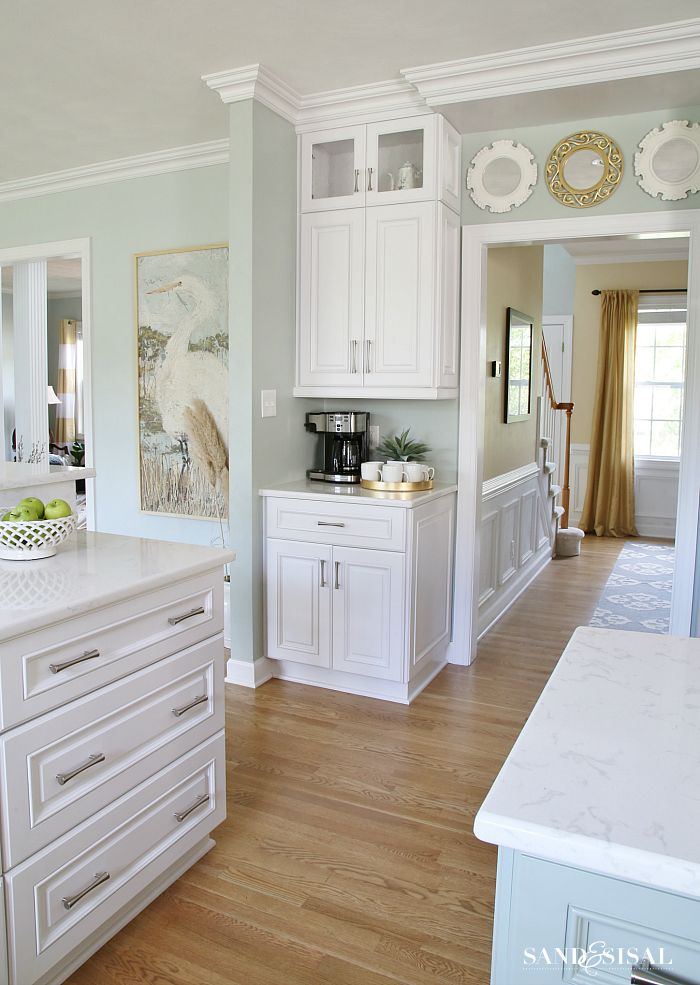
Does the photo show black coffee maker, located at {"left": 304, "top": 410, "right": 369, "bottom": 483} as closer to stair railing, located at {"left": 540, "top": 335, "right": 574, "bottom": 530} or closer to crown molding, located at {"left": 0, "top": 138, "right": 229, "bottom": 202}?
crown molding, located at {"left": 0, "top": 138, "right": 229, "bottom": 202}

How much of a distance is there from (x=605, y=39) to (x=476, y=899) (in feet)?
10.1

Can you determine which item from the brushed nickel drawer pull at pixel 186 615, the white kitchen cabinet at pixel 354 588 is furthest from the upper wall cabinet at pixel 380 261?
the brushed nickel drawer pull at pixel 186 615

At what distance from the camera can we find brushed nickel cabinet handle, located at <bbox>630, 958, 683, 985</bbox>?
0.84 metres

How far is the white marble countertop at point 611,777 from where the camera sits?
2.81 feet

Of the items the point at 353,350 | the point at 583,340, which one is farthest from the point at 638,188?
A: the point at 583,340

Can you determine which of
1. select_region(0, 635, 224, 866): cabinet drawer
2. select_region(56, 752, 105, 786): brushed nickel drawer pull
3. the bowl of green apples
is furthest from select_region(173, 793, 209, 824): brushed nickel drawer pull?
the bowl of green apples

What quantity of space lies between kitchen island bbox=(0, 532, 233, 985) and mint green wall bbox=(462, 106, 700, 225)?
241 centimetres

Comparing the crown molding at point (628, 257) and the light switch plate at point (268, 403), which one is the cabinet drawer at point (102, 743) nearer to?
the light switch plate at point (268, 403)

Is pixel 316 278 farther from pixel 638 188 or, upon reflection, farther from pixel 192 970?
pixel 192 970

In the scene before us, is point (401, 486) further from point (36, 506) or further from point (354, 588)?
point (36, 506)

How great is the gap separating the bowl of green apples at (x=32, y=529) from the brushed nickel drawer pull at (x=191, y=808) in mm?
816

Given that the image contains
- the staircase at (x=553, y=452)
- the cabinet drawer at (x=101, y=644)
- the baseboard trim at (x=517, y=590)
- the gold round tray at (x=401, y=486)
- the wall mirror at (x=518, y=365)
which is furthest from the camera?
the staircase at (x=553, y=452)

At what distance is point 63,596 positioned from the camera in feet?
5.83

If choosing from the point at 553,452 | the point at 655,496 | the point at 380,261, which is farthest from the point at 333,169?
the point at 655,496
